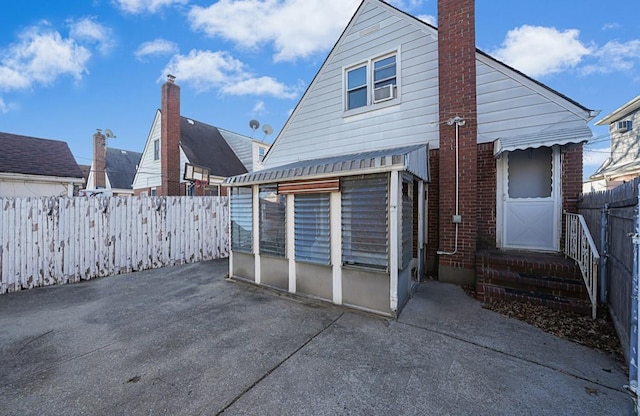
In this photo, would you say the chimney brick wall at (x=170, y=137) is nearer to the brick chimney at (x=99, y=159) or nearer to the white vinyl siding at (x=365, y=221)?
the brick chimney at (x=99, y=159)

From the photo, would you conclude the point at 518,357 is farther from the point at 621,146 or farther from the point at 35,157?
the point at 35,157

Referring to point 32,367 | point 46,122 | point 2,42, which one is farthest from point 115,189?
point 32,367

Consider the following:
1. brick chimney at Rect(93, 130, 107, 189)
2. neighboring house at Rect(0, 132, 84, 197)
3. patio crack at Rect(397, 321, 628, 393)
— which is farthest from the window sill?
brick chimney at Rect(93, 130, 107, 189)

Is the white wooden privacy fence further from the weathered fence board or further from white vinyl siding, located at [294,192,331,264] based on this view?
the weathered fence board

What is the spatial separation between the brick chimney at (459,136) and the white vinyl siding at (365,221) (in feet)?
7.77

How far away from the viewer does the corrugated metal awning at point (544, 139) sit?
4.73 m

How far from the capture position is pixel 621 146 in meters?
11.3

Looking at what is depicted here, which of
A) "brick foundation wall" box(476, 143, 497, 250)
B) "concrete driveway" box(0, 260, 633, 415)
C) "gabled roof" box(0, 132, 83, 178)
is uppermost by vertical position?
"gabled roof" box(0, 132, 83, 178)

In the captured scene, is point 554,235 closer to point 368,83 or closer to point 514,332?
point 514,332

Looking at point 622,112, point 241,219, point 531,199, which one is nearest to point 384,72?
point 531,199

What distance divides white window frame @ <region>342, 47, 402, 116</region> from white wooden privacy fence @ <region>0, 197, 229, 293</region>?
18.3ft

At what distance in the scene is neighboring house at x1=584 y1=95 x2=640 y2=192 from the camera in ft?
33.7

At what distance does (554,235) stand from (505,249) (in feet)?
3.24

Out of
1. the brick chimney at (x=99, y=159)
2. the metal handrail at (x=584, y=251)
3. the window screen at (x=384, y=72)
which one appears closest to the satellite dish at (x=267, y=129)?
the window screen at (x=384, y=72)
